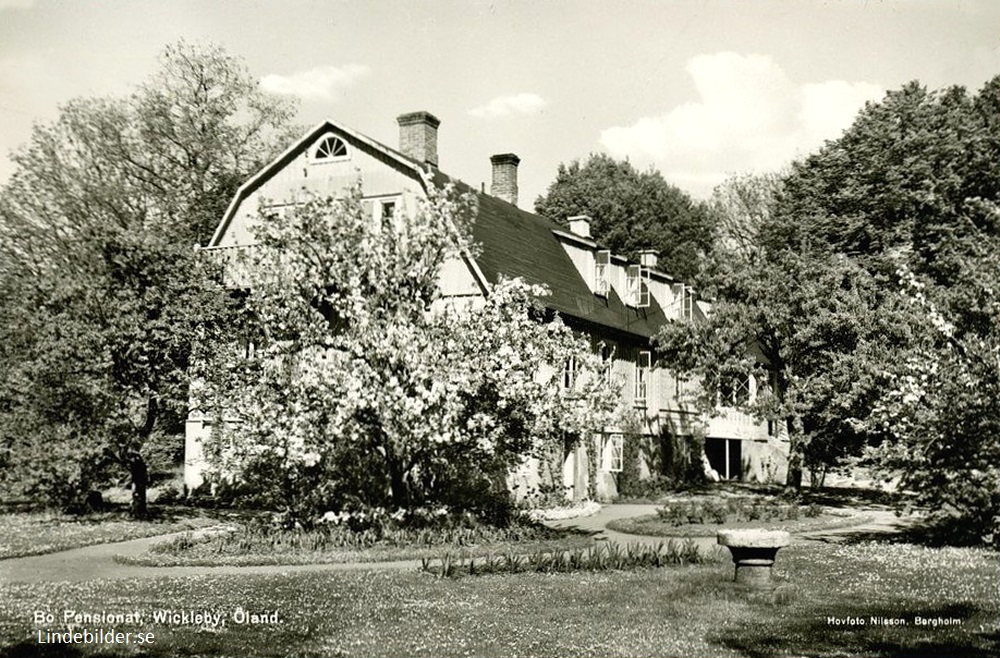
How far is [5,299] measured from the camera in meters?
33.6

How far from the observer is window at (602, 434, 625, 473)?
32.7m

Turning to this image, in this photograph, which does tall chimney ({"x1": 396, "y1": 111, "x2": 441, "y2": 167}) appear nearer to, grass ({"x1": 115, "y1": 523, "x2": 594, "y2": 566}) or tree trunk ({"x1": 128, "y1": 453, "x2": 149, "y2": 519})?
tree trunk ({"x1": 128, "y1": 453, "x2": 149, "y2": 519})

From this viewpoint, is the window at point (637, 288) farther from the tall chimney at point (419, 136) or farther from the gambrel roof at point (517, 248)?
the tall chimney at point (419, 136)

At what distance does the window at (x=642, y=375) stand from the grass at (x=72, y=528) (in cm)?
1608

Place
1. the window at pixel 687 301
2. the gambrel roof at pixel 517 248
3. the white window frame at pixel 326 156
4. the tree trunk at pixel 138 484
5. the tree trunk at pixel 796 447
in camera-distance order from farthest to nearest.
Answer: the window at pixel 687 301, the white window frame at pixel 326 156, the tree trunk at pixel 796 447, the gambrel roof at pixel 517 248, the tree trunk at pixel 138 484

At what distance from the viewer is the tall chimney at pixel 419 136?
3300cm

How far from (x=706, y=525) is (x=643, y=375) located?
44.5ft

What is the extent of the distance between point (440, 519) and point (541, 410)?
2864 millimetres

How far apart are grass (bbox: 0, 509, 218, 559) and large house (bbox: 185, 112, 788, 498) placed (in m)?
3.70

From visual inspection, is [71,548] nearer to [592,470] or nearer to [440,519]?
[440,519]

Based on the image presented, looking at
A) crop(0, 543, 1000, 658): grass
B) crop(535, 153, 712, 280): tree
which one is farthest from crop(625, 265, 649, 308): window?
crop(0, 543, 1000, 658): grass

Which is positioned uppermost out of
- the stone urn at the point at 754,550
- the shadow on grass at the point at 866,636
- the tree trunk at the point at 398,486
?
the tree trunk at the point at 398,486

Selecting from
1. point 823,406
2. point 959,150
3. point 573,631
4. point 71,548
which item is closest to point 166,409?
point 71,548

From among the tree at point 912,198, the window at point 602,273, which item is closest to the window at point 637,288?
the window at point 602,273
